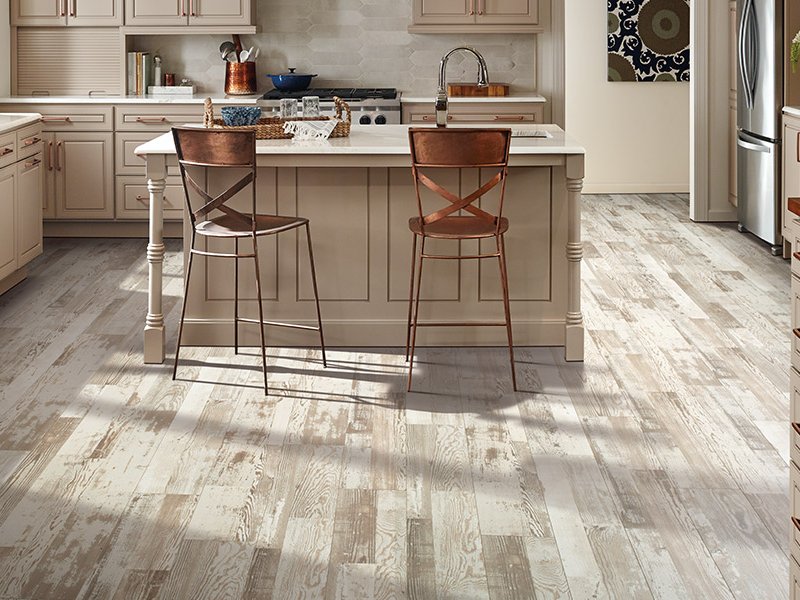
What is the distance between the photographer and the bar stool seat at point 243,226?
417 centimetres

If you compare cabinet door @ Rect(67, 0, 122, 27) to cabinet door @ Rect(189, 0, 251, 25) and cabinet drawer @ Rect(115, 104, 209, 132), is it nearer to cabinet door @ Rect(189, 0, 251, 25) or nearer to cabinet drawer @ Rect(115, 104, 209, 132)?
cabinet door @ Rect(189, 0, 251, 25)

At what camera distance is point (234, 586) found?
2.61 metres

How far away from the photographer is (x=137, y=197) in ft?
23.6

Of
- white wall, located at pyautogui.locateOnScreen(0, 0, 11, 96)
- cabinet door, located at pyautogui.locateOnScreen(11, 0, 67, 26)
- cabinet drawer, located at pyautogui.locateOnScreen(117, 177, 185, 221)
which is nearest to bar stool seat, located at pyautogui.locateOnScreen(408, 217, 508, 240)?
cabinet drawer, located at pyautogui.locateOnScreen(117, 177, 185, 221)

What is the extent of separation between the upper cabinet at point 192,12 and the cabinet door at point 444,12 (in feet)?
3.73

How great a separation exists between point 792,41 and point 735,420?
3.43m

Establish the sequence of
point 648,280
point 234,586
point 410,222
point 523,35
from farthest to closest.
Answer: point 523,35, point 648,280, point 410,222, point 234,586

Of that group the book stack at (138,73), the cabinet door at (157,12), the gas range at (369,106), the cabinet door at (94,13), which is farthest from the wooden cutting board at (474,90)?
the cabinet door at (94,13)

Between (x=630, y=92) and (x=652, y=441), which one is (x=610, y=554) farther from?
(x=630, y=92)

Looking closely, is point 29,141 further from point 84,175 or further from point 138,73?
point 138,73

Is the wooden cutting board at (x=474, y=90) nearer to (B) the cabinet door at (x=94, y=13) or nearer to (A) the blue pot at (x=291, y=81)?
(A) the blue pot at (x=291, y=81)

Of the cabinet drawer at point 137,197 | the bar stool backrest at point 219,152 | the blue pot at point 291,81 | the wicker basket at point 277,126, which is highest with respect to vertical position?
the blue pot at point 291,81

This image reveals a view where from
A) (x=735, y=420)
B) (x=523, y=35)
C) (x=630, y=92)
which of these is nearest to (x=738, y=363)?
(x=735, y=420)

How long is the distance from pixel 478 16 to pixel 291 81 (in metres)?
1.32
